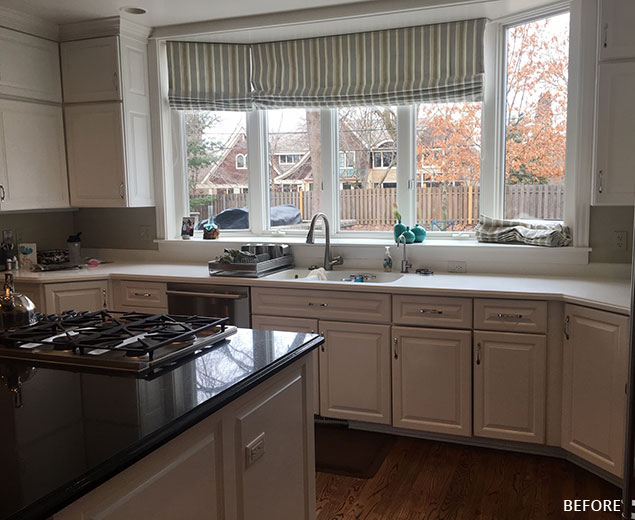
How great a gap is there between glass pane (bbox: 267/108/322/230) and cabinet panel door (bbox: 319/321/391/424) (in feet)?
4.05

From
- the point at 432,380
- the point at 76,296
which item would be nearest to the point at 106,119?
the point at 76,296

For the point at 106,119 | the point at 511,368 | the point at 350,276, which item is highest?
the point at 106,119

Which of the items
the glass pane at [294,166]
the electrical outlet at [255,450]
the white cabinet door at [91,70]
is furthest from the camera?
the glass pane at [294,166]

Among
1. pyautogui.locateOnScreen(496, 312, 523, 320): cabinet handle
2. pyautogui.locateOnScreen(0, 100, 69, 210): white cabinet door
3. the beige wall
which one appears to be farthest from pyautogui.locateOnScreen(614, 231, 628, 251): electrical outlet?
pyautogui.locateOnScreen(0, 100, 69, 210): white cabinet door

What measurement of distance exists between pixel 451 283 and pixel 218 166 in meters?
2.14

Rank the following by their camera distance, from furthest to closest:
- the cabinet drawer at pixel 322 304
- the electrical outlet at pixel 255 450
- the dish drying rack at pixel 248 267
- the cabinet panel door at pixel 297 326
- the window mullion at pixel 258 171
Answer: the window mullion at pixel 258 171 → the dish drying rack at pixel 248 267 → the cabinet panel door at pixel 297 326 → the cabinet drawer at pixel 322 304 → the electrical outlet at pixel 255 450

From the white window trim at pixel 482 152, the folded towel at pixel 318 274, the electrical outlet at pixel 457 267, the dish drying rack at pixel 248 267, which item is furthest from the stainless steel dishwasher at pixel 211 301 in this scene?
the electrical outlet at pixel 457 267

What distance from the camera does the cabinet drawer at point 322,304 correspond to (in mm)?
3236

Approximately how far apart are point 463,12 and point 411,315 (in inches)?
73.7

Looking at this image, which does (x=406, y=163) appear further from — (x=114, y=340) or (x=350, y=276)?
(x=114, y=340)

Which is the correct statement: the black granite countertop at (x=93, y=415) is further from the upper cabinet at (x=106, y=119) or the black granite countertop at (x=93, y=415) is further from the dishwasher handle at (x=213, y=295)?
the upper cabinet at (x=106, y=119)

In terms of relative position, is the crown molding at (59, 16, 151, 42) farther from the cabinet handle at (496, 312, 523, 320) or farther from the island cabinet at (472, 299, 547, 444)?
the cabinet handle at (496, 312, 523, 320)

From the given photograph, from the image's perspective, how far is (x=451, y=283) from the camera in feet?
10.6

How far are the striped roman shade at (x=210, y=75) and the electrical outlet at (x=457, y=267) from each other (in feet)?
6.08
